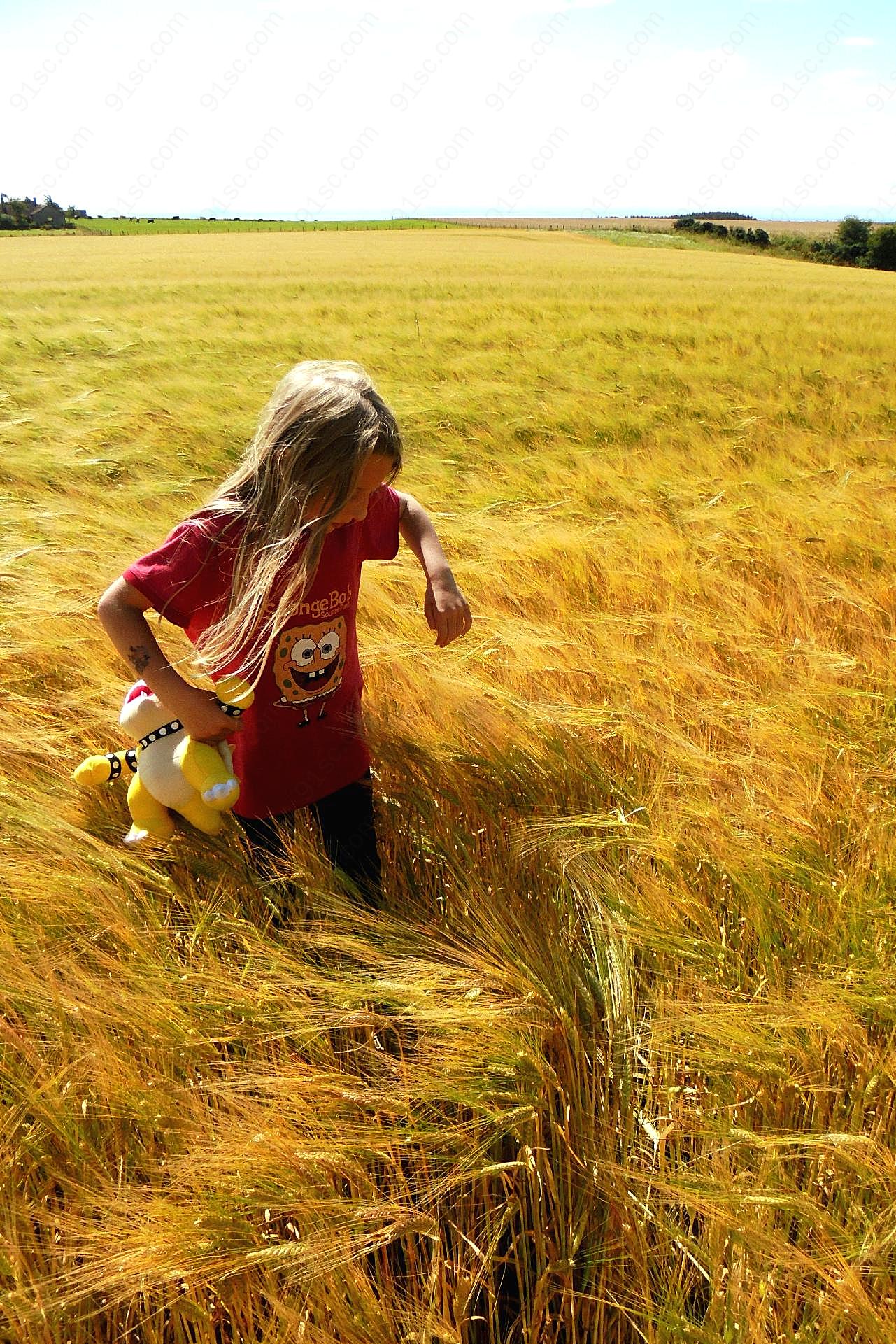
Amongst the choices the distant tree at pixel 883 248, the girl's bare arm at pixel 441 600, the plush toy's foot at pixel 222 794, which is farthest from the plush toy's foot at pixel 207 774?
the distant tree at pixel 883 248

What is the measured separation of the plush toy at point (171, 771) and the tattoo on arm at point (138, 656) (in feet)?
0.39

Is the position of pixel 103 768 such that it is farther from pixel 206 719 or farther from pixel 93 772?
pixel 206 719

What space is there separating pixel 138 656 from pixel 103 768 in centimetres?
31

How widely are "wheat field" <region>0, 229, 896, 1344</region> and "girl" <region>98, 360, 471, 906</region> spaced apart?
103 millimetres

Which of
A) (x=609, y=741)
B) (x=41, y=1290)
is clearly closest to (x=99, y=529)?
(x=609, y=741)

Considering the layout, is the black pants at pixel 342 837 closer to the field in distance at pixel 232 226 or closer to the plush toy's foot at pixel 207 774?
the plush toy's foot at pixel 207 774

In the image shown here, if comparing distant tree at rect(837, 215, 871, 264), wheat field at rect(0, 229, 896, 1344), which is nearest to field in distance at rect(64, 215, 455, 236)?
distant tree at rect(837, 215, 871, 264)

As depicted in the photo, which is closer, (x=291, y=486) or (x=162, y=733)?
(x=291, y=486)

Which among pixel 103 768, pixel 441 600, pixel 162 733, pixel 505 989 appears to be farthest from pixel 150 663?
pixel 505 989

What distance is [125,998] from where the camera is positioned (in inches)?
37.6

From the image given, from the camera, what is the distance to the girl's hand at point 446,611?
4.43 feet

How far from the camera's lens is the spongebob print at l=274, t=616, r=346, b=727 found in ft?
4.35

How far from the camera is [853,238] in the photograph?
147 ft

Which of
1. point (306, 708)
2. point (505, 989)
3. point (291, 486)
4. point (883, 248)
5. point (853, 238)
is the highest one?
point (853, 238)
